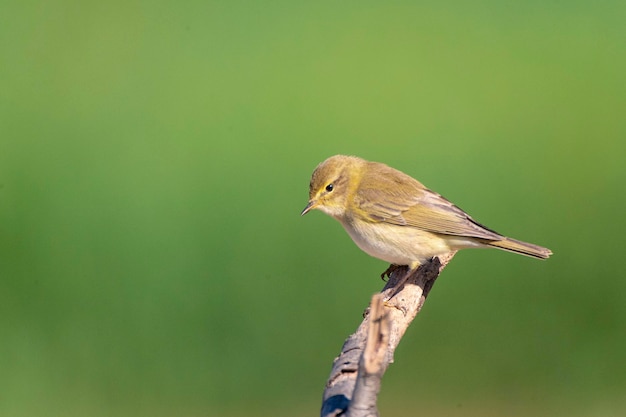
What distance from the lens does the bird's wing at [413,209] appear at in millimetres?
5840

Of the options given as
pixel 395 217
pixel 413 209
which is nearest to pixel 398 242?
pixel 395 217

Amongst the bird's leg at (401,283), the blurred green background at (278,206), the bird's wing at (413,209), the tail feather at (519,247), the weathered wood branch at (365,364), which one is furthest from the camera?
the blurred green background at (278,206)

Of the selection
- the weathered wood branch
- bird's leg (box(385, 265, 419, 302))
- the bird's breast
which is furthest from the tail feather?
the weathered wood branch

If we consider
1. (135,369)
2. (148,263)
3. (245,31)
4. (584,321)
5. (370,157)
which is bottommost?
(135,369)

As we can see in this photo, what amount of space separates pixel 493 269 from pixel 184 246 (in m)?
2.59

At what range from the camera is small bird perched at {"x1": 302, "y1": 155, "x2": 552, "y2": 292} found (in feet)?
19.0

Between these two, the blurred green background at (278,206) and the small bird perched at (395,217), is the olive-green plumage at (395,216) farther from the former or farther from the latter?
the blurred green background at (278,206)

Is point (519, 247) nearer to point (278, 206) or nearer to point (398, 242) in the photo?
point (398, 242)

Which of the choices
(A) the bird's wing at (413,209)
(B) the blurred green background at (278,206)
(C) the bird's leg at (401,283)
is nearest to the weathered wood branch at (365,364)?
(C) the bird's leg at (401,283)

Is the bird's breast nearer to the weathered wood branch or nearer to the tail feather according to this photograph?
the tail feather

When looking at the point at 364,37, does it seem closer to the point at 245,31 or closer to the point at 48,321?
the point at 245,31

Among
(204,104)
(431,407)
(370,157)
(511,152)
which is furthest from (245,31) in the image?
(431,407)

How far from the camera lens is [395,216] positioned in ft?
19.5

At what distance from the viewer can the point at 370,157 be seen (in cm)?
868
